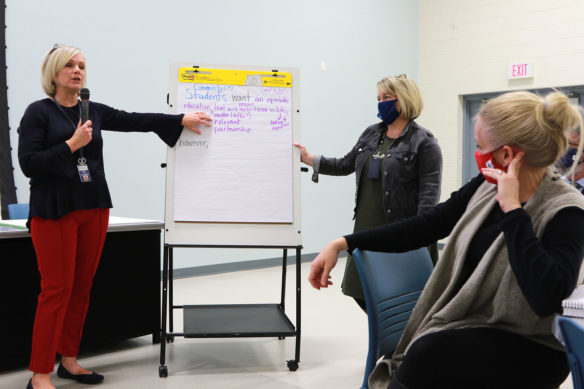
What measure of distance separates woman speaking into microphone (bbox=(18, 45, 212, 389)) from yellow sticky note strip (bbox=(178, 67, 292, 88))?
0.56 m

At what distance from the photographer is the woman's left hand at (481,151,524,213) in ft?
4.67

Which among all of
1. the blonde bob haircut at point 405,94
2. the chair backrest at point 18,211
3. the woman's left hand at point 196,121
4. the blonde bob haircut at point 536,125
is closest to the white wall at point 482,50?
the blonde bob haircut at point 405,94

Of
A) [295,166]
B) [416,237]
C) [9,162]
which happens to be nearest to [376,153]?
[295,166]

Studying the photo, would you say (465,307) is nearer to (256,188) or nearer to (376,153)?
(376,153)

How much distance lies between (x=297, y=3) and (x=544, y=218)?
510 centimetres

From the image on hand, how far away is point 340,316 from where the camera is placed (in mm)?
3996

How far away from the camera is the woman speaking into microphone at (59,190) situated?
7.91ft

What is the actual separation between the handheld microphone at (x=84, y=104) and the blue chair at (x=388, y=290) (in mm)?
1364

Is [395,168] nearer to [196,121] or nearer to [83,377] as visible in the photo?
[196,121]

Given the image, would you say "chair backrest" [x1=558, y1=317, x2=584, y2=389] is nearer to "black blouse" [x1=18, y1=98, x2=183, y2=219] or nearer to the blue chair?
the blue chair

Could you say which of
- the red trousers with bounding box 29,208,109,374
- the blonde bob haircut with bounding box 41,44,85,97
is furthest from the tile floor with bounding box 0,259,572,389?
the blonde bob haircut with bounding box 41,44,85,97

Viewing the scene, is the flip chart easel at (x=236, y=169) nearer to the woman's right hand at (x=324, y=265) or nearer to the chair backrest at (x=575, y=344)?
the woman's right hand at (x=324, y=265)

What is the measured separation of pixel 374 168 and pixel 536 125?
1.30m

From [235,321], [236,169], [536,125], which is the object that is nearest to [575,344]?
[536,125]
